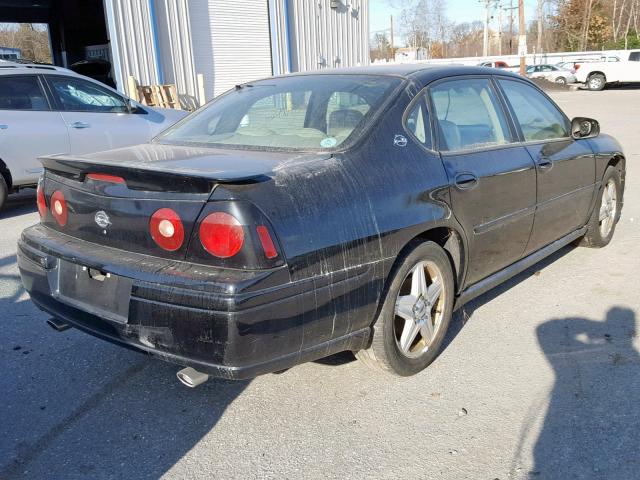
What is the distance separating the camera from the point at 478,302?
432 centimetres

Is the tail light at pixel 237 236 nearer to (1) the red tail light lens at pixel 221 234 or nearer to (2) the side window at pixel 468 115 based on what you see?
(1) the red tail light lens at pixel 221 234

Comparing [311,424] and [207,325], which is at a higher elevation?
[207,325]

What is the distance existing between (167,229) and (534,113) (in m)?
2.98

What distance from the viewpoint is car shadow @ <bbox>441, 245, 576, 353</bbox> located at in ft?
12.5

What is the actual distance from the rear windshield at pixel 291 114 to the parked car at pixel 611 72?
3340 cm

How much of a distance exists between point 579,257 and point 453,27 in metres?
81.6

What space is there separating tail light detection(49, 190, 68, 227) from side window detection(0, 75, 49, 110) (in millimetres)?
4971

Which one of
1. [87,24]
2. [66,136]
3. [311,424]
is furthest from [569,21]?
[311,424]

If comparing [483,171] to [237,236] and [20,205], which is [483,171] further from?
[20,205]

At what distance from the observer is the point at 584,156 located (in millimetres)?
4668

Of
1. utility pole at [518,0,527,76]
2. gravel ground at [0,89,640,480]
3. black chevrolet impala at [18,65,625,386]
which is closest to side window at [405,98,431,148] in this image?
black chevrolet impala at [18,65,625,386]

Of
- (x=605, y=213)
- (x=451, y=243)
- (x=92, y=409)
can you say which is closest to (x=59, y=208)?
(x=92, y=409)

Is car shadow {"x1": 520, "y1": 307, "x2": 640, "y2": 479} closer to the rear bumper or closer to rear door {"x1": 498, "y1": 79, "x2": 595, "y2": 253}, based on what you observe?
rear door {"x1": 498, "y1": 79, "x2": 595, "y2": 253}

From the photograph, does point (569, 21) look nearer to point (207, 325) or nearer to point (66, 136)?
point (66, 136)
